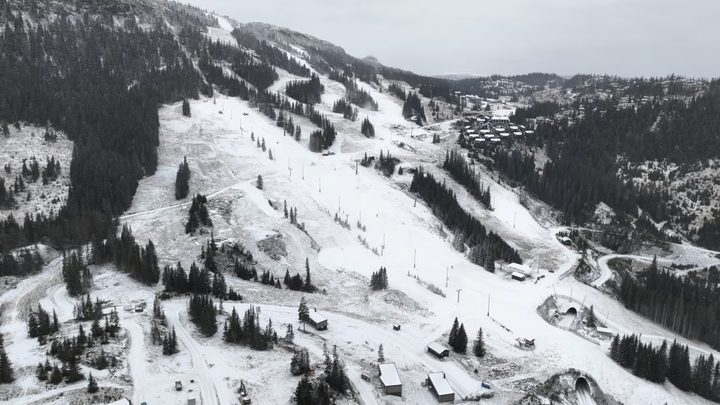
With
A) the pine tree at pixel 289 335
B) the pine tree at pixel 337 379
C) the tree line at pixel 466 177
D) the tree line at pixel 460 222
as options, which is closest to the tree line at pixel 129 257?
the pine tree at pixel 289 335

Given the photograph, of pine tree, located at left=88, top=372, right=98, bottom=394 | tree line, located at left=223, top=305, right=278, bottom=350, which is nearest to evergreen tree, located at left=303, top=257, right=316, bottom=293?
tree line, located at left=223, top=305, right=278, bottom=350

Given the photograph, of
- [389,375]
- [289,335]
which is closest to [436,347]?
[389,375]

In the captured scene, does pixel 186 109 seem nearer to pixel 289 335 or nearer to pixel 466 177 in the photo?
pixel 466 177

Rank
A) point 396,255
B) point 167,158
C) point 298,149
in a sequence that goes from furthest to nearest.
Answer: point 298,149, point 167,158, point 396,255

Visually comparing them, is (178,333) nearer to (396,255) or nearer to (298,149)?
(396,255)

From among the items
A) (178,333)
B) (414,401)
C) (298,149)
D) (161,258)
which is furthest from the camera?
(298,149)

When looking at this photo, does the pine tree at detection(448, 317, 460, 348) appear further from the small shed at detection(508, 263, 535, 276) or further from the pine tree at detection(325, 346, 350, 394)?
the small shed at detection(508, 263, 535, 276)

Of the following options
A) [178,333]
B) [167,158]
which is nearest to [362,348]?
[178,333]
